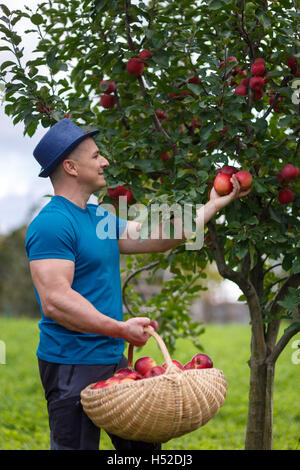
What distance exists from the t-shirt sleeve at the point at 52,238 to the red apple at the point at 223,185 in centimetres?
72

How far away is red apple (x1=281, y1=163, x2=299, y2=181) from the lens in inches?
105

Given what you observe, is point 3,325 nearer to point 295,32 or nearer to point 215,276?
point 215,276

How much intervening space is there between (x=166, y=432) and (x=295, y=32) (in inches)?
68.5

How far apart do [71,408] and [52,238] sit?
2.08ft

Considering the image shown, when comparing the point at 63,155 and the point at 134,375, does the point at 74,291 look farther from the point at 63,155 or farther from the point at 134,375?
the point at 63,155

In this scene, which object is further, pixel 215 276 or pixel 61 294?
pixel 215 276

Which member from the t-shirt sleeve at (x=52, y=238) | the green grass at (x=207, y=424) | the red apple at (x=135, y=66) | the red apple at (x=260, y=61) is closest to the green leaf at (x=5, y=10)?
the red apple at (x=135, y=66)

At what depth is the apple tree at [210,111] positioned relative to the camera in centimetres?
256

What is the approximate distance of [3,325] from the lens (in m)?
11.3

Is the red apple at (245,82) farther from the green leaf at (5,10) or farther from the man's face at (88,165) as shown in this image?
the green leaf at (5,10)

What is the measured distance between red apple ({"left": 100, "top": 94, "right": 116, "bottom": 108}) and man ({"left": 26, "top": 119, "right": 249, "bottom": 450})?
832 millimetres

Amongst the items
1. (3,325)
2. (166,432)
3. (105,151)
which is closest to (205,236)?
A: (105,151)

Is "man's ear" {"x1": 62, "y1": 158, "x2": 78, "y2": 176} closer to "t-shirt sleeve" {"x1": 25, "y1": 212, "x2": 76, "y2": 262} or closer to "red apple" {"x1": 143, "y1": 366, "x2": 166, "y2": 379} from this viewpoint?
"t-shirt sleeve" {"x1": 25, "y1": 212, "x2": 76, "y2": 262}

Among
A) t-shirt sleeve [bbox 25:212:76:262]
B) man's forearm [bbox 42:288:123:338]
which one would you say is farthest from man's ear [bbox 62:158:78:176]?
man's forearm [bbox 42:288:123:338]
